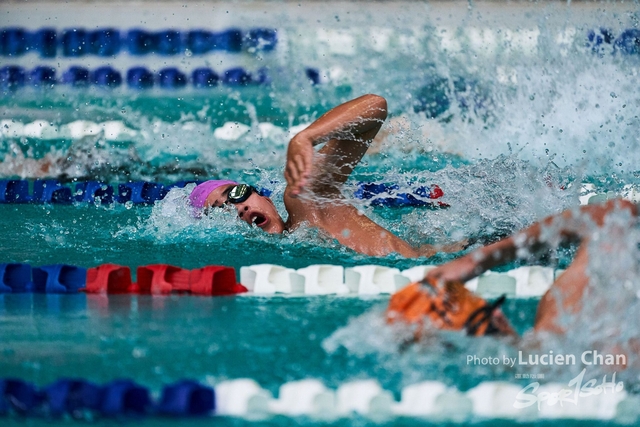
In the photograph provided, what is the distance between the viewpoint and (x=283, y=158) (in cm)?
478

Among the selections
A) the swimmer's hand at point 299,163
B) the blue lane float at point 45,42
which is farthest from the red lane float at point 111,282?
the blue lane float at point 45,42

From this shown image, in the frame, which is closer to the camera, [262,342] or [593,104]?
[262,342]

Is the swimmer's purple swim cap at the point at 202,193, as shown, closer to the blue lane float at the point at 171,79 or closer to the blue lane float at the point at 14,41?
the blue lane float at the point at 171,79

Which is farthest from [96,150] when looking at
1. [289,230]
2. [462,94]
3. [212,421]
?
[212,421]

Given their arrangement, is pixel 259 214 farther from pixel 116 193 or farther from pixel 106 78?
pixel 106 78

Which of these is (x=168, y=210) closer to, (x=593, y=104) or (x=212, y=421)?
(x=212, y=421)

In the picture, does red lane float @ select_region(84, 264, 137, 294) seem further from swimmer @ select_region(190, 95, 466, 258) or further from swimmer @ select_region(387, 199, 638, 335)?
swimmer @ select_region(387, 199, 638, 335)

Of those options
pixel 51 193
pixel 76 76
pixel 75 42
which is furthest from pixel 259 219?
pixel 75 42

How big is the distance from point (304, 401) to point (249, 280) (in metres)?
0.98

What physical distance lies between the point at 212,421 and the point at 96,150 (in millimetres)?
3212

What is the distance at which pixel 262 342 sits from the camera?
206 cm

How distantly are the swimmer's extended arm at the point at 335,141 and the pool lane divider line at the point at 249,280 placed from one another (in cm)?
31

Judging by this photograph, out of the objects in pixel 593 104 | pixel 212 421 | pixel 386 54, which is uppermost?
pixel 386 54

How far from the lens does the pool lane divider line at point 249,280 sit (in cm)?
251
